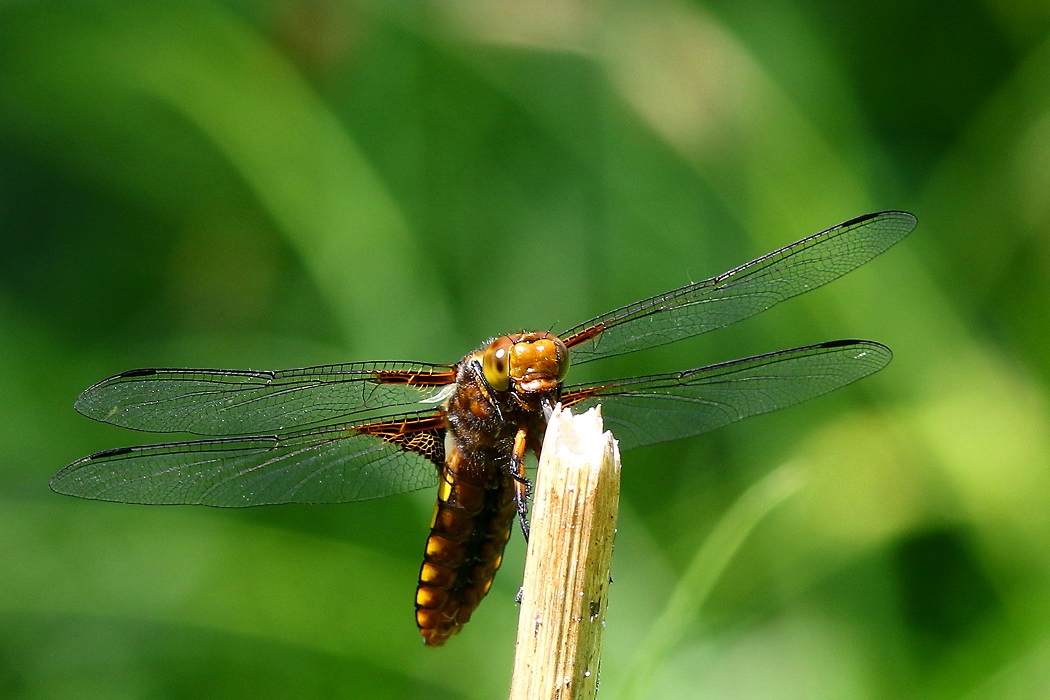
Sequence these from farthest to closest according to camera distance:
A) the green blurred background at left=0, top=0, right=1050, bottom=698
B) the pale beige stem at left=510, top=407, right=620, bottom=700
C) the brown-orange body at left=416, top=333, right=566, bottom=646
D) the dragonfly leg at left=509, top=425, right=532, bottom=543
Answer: the green blurred background at left=0, top=0, right=1050, bottom=698 < the brown-orange body at left=416, top=333, right=566, bottom=646 < the dragonfly leg at left=509, top=425, right=532, bottom=543 < the pale beige stem at left=510, top=407, right=620, bottom=700

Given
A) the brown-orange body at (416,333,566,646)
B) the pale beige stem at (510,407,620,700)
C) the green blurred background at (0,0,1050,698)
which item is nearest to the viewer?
the pale beige stem at (510,407,620,700)

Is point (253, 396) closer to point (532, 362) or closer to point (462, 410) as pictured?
point (462, 410)

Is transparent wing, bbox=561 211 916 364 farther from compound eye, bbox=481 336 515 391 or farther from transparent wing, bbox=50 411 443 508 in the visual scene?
transparent wing, bbox=50 411 443 508

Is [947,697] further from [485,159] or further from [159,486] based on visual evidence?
[485,159]

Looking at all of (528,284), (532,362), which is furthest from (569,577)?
(528,284)

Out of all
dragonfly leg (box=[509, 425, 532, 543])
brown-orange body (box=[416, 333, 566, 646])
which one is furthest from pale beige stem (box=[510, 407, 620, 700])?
brown-orange body (box=[416, 333, 566, 646])
